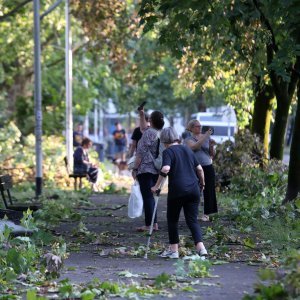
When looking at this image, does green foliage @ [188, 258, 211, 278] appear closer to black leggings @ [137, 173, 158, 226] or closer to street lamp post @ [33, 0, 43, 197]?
black leggings @ [137, 173, 158, 226]

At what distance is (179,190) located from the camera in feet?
36.1

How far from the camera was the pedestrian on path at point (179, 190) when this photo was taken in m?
11.0

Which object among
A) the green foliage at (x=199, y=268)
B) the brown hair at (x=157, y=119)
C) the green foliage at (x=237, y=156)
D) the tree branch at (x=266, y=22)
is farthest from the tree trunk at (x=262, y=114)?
the green foliage at (x=199, y=268)

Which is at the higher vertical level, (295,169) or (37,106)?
(37,106)

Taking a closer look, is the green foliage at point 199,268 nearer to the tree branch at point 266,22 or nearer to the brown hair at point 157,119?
the brown hair at point 157,119

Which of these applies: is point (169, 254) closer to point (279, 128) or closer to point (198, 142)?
point (198, 142)

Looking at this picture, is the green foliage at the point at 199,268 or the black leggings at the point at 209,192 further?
the black leggings at the point at 209,192

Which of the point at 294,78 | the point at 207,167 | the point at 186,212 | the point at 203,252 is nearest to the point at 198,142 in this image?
the point at 207,167

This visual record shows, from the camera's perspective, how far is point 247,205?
16.8 metres

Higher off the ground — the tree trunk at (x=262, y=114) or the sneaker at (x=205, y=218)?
the tree trunk at (x=262, y=114)

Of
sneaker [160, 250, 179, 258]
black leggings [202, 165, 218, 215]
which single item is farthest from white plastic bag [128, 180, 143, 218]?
sneaker [160, 250, 179, 258]

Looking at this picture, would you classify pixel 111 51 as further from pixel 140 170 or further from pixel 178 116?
pixel 178 116

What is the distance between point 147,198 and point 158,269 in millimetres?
3947

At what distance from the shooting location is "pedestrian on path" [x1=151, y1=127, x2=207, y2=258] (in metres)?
11.0
